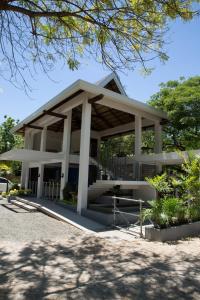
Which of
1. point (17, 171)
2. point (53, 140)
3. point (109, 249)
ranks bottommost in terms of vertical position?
point (109, 249)

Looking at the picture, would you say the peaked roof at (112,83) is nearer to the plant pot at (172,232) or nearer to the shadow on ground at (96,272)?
the plant pot at (172,232)

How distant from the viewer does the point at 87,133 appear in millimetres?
12875

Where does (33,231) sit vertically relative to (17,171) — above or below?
below

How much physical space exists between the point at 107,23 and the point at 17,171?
2790 cm

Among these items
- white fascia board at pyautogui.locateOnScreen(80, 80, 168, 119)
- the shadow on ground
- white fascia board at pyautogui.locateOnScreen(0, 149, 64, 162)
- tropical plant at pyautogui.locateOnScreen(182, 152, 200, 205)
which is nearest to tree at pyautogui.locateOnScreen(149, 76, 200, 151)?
white fascia board at pyautogui.locateOnScreen(80, 80, 168, 119)

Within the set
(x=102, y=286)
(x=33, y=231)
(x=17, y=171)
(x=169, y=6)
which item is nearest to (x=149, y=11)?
(x=169, y=6)

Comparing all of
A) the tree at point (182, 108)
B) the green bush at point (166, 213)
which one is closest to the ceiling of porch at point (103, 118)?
the tree at point (182, 108)

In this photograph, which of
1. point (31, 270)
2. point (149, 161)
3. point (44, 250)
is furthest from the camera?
point (149, 161)

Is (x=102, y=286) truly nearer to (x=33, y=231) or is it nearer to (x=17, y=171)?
(x=33, y=231)

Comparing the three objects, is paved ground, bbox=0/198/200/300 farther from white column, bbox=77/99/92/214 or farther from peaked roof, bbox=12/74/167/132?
peaked roof, bbox=12/74/167/132

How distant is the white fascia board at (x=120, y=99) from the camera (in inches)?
481

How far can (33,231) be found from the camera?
9.08m

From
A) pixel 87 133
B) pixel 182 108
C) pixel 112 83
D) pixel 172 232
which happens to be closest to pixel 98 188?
pixel 87 133

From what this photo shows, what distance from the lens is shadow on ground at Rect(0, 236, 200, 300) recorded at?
172 inches
